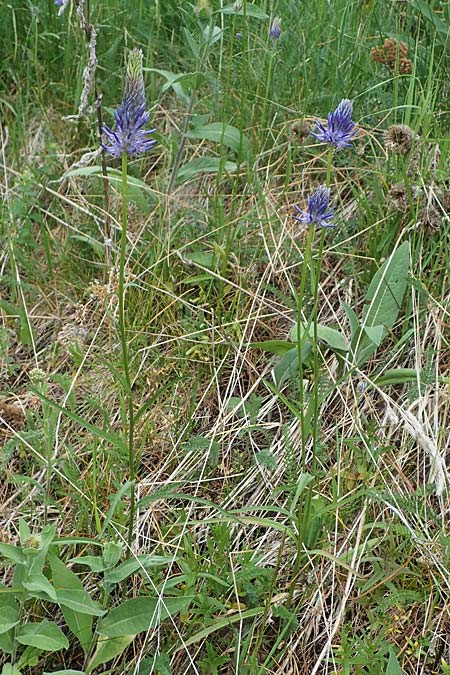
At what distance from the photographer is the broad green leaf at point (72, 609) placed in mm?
1667

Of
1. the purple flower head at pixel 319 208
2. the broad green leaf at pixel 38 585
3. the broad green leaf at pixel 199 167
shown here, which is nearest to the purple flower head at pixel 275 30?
the broad green leaf at pixel 199 167

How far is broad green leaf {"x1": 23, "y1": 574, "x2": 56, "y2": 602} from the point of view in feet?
5.09

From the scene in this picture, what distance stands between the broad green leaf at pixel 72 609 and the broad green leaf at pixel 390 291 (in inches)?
39.1

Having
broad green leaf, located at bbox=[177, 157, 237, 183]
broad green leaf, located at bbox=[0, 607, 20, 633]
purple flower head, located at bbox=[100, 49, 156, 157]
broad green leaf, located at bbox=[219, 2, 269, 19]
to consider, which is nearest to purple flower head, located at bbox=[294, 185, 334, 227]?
purple flower head, located at bbox=[100, 49, 156, 157]

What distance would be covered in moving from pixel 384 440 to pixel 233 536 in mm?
441

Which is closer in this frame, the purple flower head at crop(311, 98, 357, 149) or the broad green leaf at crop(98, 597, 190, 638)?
the purple flower head at crop(311, 98, 357, 149)

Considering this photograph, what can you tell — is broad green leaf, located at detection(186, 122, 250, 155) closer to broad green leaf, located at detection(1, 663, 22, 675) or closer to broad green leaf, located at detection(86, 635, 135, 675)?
broad green leaf, located at detection(86, 635, 135, 675)

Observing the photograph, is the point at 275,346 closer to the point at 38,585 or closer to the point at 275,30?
the point at 38,585

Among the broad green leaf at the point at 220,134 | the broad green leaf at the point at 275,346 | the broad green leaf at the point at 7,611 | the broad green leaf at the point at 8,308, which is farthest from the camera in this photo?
the broad green leaf at the point at 220,134

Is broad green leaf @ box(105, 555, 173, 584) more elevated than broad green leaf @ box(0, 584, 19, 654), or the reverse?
broad green leaf @ box(105, 555, 173, 584)

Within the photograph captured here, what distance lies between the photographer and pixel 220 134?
2.56m

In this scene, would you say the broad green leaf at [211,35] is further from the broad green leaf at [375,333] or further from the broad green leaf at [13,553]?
the broad green leaf at [13,553]

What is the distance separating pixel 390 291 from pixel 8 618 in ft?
4.02

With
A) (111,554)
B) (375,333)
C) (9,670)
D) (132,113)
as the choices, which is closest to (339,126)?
(132,113)
